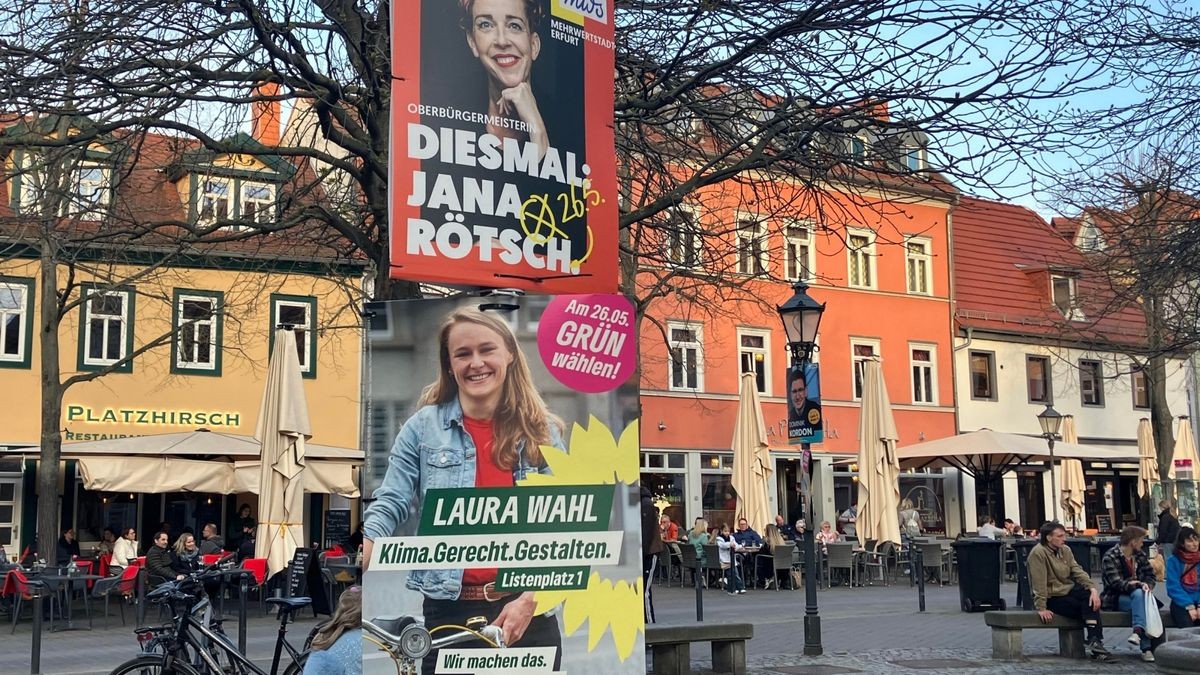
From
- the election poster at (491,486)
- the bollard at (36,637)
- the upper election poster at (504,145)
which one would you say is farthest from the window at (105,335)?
the election poster at (491,486)

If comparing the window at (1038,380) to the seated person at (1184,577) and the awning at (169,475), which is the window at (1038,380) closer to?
the awning at (169,475)

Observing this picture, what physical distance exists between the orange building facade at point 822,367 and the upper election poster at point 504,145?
79.5ft

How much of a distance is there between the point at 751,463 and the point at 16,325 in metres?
15.0

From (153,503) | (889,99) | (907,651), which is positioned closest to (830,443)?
(153,503)

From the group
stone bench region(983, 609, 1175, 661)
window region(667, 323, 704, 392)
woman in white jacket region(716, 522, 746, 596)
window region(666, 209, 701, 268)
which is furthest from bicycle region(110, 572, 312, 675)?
window region(667, 323, 704, 392)

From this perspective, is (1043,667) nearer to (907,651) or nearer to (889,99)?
(907,651)

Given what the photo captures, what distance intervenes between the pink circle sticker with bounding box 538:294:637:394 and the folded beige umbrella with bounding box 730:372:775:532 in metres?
20.2


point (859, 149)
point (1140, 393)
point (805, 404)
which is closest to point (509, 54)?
point (859, 149)

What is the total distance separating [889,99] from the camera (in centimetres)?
1016

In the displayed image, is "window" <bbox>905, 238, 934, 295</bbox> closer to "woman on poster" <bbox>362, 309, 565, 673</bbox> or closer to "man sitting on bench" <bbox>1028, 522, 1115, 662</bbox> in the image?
"man sitting on bench" <bbox>1028, 522, 1115, 662</bbox>

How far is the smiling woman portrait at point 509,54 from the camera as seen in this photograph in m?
6.99

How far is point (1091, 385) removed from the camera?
41000mm

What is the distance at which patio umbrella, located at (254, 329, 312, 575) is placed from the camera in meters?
18.0

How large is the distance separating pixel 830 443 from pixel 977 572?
1800 cm
